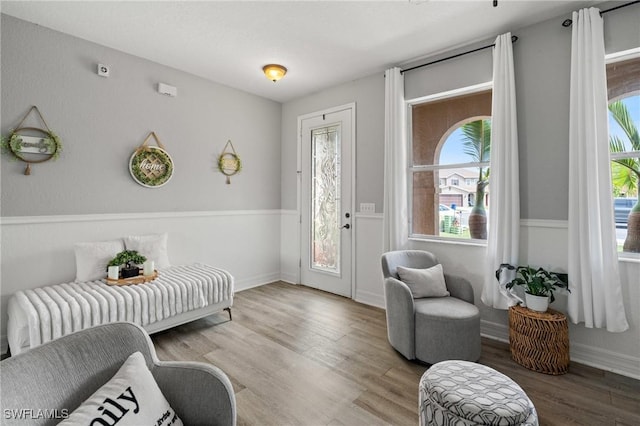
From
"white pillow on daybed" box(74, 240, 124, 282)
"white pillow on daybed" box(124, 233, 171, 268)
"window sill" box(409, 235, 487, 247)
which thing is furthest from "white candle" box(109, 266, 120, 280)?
"window sill" box(409, 235, 487, 247)

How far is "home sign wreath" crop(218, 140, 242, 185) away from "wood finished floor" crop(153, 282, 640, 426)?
6.20ft

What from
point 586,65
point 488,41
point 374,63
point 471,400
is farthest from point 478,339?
point 374,63

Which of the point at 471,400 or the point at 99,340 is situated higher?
the point at 99,340

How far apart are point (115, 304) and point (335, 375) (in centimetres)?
183

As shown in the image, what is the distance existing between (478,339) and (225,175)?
11.3 ft

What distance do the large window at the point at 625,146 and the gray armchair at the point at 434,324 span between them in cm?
126

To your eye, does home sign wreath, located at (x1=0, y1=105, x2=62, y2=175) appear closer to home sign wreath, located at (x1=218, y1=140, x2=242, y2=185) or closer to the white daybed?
the white daybed

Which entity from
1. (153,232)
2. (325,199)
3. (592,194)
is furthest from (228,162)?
(592,194)

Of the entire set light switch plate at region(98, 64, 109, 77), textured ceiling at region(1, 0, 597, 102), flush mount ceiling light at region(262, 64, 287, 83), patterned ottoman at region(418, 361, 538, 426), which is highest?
textured ceiling at region(1, 0, 597, 102)

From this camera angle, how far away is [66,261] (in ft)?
9.30

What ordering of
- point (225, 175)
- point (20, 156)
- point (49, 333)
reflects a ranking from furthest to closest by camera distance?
point (225, 175)
point (20, 156)
point (49, 333)

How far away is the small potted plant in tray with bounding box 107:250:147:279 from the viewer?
9.14 ft

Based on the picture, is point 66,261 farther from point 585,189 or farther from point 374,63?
point 585,189

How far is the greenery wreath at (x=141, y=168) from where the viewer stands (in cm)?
323
